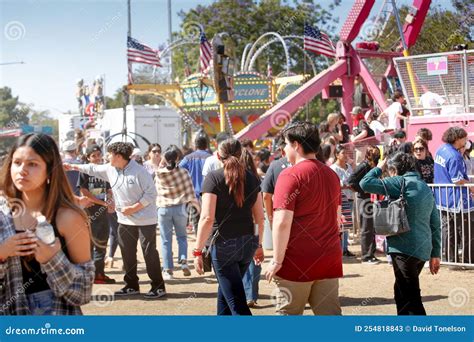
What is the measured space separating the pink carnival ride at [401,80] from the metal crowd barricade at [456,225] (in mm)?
1930

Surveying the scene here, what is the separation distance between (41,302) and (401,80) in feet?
30.6

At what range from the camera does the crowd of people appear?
3.29 meters

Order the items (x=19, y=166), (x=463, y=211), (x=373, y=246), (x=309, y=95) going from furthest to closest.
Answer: (x=309, y=95) → (x=373, y=246) → (x=463, y=211) → (x=19, y=166)

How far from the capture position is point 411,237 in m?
5.64

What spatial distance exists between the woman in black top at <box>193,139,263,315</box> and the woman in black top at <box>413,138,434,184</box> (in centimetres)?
402

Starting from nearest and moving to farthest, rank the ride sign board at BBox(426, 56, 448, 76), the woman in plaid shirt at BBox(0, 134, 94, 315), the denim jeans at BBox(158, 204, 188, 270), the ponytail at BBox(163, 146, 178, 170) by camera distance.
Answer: the woman in plaid shirt at BBox(0, 134, 94, 315), the denim jeans at BBox(158, 204, 188, 270), the ponytail at BBox(163, 146, 178, 170), the ride sign board at BBox(426, 56, 448, 76)

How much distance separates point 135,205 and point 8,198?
15.1ft

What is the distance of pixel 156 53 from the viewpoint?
22391 millimetres

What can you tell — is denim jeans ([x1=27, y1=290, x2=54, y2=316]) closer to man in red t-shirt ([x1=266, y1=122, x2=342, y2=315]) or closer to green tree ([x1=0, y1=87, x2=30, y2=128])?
man in red t-shirt ([x1=266, y1=122, x2=342, y2=315])

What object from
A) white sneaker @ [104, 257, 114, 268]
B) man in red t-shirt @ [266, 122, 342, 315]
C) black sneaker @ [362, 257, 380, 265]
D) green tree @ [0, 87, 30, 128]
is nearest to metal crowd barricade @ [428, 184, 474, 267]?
black sneaker @ [362, 257, 380, 265]

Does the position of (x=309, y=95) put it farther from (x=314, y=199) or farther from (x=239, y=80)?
(x=314, y=199)
